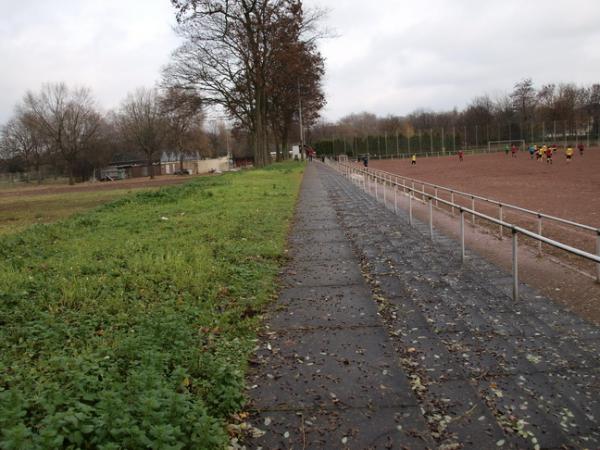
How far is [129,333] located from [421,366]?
246cm

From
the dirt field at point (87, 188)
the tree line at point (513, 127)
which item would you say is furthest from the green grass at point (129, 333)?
the tree line at point (513, 127)

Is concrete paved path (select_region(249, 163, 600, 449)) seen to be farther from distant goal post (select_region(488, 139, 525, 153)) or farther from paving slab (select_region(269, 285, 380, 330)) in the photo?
distant goal post (select_region(488, 139, 525, 153))

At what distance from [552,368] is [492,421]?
1.06 m

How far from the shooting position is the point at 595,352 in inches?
177

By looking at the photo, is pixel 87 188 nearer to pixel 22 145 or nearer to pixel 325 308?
pixel 22 145

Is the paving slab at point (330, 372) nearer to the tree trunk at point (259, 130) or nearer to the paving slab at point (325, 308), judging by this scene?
the paving slab at point (325, 308)

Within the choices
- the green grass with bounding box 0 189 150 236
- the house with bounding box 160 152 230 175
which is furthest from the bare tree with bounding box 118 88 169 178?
the green grass with bounding box 0 189 150 236

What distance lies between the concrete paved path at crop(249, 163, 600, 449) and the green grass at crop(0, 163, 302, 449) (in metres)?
0.40

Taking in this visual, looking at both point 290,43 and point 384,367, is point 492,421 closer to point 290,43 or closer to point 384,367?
point 384,367

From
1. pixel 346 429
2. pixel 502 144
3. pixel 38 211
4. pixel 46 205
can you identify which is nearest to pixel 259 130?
pixel 46 205

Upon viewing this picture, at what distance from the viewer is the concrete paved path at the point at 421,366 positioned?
3336 millimetres

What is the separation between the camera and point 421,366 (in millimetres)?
4254

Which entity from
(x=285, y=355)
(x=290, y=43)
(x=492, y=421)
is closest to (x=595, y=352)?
(x=492, y=421)

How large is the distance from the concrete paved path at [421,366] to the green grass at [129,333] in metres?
0.40
